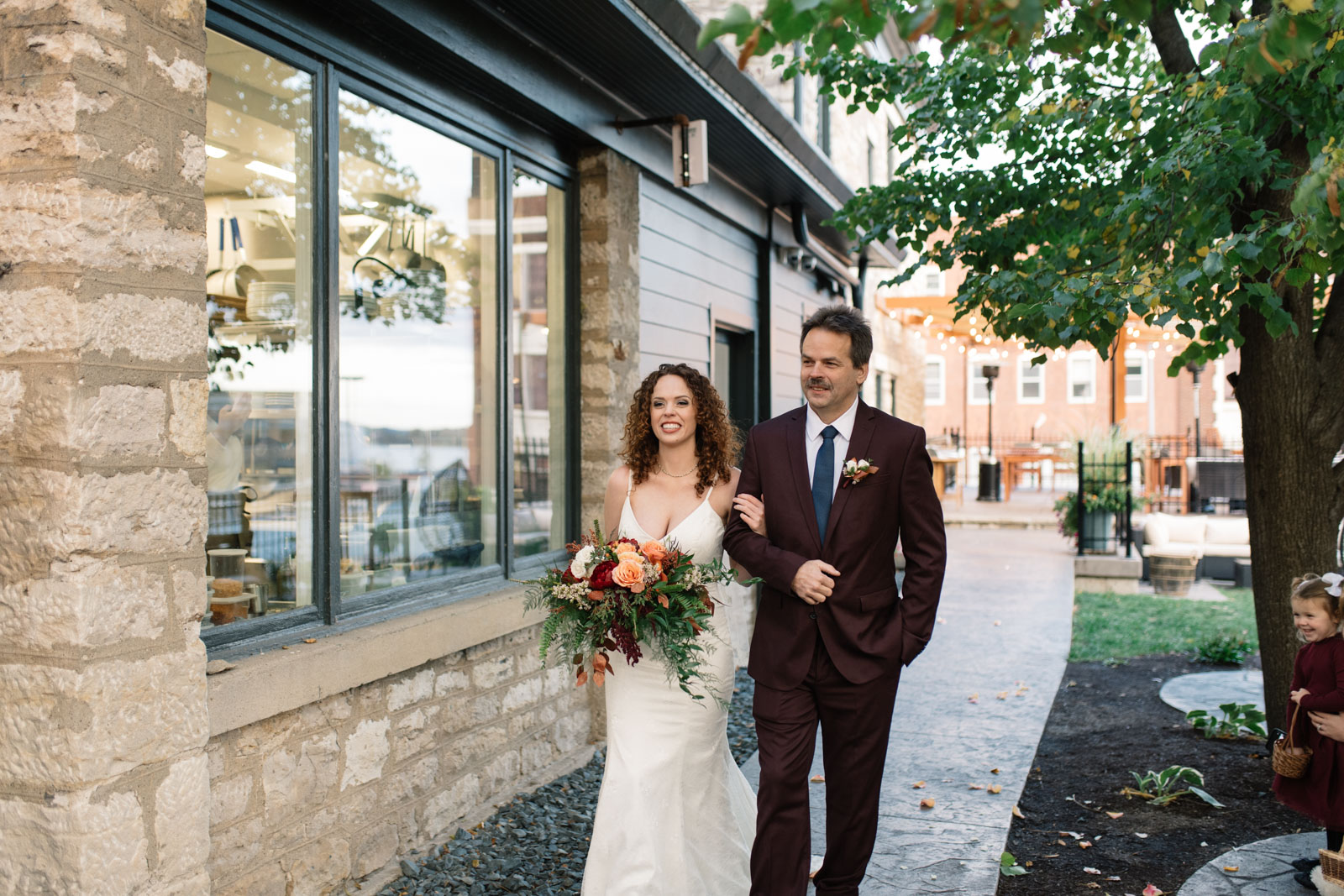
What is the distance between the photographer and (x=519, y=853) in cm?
446

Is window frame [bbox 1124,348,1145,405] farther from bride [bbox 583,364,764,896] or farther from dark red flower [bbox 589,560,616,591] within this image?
dark red flower [bbox 589,560,616,591]

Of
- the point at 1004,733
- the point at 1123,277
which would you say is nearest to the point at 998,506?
the point at 1004,733

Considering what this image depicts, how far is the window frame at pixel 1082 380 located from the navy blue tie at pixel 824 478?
34506 mm

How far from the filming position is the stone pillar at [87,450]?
2.67 meters

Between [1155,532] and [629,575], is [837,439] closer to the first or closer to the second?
[629,575]

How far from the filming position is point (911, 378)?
65.1 ft

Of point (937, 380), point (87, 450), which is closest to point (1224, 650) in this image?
point (87, 450)

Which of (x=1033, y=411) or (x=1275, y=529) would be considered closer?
(x=1275, y=529)

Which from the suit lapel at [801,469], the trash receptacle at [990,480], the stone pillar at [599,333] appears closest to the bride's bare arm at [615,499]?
the suit lapel at [801,469]

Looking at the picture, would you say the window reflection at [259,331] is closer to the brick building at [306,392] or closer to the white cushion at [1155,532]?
the brick building at [306,392]

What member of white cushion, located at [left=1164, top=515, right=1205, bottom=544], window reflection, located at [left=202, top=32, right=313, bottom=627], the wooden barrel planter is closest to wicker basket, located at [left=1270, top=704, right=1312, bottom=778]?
window reflection, located at [left=202, top=32, right=313, bottom=627]

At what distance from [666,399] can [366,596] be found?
147cm

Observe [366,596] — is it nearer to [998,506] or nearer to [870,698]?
[870,698]

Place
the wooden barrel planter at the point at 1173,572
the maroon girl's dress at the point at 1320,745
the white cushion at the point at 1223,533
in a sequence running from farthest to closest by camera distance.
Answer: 1. the white cushion at the point at 1223,533
2. the wooden barrel planter at the point at 1173,572
3. the maroon girl's dress at the point at 1320,745
